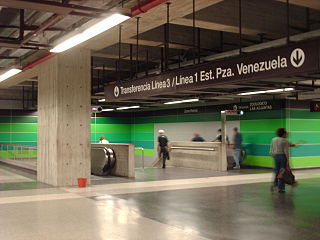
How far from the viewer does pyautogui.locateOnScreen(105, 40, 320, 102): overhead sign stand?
5332mm

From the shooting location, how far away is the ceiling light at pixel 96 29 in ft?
20.7

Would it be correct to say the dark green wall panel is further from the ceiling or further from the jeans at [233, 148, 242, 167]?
the ceiling

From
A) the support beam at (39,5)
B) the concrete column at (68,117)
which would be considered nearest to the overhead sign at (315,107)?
the concrete column at (68,117)

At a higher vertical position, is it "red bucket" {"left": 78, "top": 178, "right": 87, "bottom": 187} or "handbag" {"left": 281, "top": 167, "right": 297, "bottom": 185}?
"handbag" {"left": 281, "top": 167, "right": 297, "bottom": 185}

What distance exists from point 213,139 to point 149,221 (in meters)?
14.2

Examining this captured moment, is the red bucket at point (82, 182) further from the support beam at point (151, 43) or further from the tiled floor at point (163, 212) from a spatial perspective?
the support beam at point (151, 43)

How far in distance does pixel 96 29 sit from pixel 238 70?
2.41 meters

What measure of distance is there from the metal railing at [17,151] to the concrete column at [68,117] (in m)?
4.47

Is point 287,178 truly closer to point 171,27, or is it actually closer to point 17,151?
point 171,27

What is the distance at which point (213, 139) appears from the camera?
2100cm

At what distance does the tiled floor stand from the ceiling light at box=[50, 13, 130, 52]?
3190mm

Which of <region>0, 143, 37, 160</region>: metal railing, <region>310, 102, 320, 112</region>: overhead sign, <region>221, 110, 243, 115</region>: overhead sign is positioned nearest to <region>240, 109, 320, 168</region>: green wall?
<region>221, 110, 243, 115</region>: overhead sign

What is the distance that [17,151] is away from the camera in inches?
776

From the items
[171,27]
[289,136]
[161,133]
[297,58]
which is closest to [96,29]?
[297,58]
